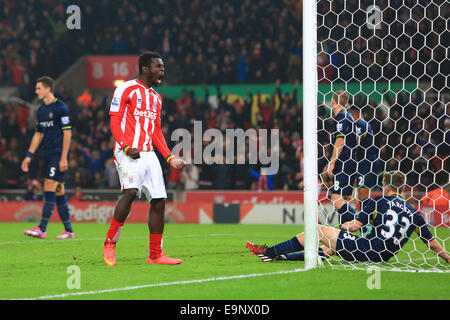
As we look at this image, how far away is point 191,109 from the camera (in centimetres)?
1850

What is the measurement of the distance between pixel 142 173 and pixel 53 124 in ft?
11.5

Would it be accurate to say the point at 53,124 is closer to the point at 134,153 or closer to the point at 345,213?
the point at 134,153

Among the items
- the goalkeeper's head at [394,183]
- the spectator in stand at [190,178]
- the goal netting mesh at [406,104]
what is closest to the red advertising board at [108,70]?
the spectator in stand at [190,178]

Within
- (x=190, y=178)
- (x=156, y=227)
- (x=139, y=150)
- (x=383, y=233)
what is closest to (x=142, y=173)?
(x=139, y=150)

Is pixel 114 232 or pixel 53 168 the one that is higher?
pixel 53 168

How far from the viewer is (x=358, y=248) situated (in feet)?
20.7

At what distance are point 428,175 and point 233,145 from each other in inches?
180

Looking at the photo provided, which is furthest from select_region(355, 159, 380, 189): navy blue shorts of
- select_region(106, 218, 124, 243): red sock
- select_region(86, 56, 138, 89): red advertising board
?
select_region(86, 56, 138, 89): red advertising board

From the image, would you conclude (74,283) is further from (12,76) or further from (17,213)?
(12,76)

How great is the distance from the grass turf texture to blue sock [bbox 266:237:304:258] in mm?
125

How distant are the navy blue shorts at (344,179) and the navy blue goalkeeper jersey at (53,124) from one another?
344cm

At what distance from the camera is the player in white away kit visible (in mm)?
6613

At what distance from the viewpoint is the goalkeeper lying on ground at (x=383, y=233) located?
20.4ft
